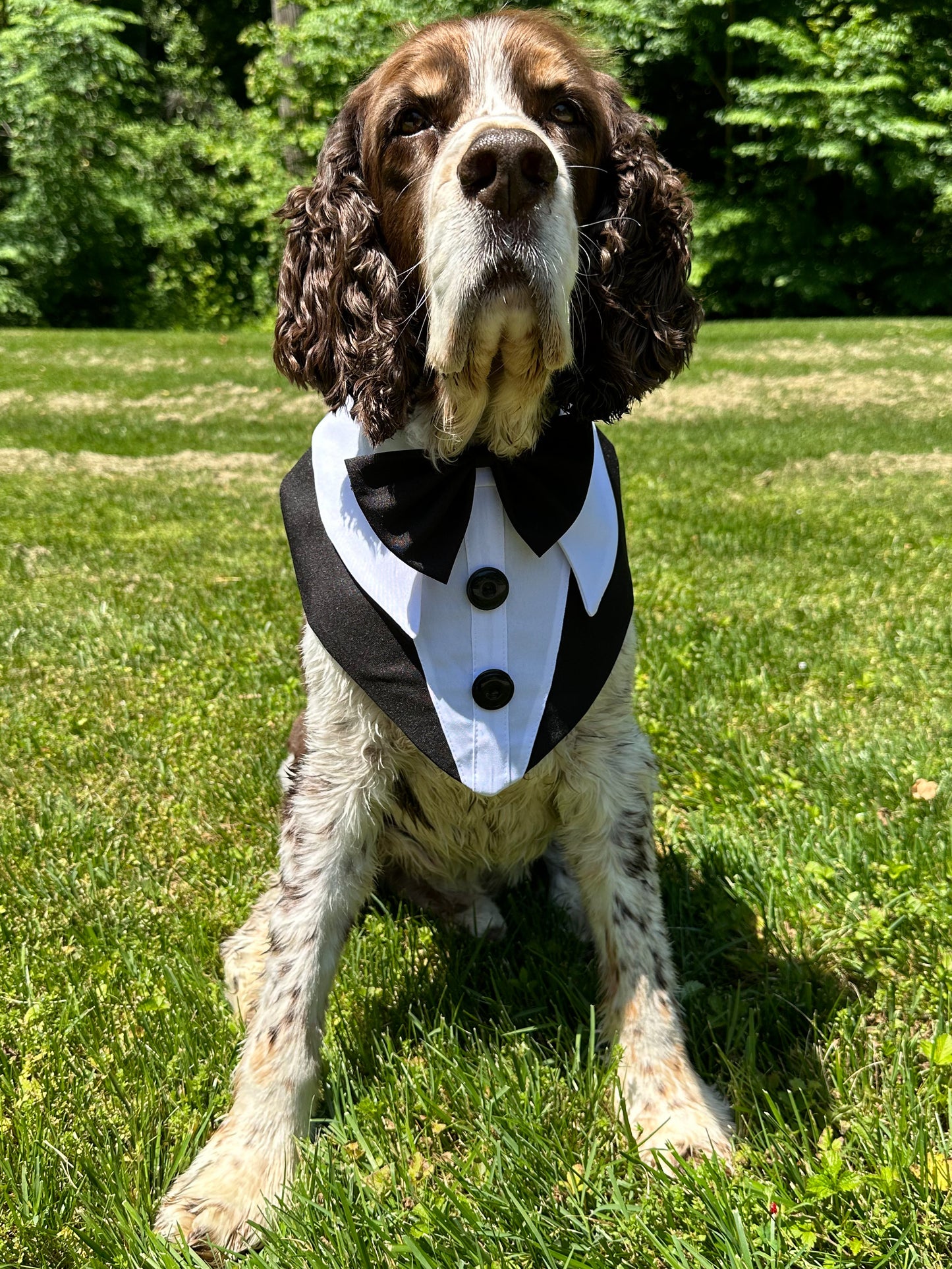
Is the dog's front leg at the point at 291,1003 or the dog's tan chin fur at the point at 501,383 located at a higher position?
the dog's tan chin fur at the point at 501,383

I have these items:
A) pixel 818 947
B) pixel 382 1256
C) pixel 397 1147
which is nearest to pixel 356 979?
pixel 397 1147

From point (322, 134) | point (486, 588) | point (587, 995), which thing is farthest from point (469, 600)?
point (322, 134)

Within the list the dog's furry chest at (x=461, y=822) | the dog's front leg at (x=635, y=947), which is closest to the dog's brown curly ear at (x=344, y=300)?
the dog's furry chest at (x=461, y=822)

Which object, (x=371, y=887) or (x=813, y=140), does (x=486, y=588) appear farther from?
(x=813, y=140)

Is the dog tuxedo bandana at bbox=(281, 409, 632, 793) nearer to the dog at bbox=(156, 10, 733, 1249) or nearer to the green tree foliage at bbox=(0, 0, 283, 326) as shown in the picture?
the dog at bbox=(156, 10, 733, 1249)

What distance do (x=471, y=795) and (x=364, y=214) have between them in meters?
1.45

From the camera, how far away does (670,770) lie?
11.9 feet

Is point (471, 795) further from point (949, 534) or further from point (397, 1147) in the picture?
point (949, 534)

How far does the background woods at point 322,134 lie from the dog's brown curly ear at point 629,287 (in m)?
22.9

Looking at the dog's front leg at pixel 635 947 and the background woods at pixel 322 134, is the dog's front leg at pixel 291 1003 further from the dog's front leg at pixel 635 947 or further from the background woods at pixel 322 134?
the background woods at pixel 322 134

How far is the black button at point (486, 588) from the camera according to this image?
2244mm

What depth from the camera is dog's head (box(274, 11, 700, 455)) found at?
210 centimetres

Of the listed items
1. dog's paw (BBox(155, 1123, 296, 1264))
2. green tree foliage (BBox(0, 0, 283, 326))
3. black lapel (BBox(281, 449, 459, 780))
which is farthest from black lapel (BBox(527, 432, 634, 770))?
green tree foliage (BBox(0, 0, 283, 326))

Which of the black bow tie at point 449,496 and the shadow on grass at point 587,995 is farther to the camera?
the shadow on grass at point 587,995
